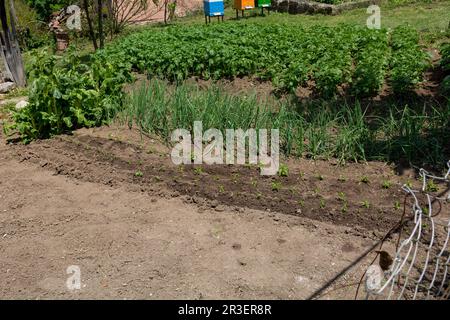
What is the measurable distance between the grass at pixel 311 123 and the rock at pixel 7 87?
300cm

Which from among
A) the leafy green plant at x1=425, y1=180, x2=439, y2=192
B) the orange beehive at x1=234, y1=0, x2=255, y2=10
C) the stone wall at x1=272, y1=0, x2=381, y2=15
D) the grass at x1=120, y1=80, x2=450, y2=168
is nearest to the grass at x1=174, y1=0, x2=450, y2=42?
the stone wall at x1=272, y1=0, x2=381, y2=15

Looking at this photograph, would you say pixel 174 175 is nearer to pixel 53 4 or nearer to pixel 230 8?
pixel 53 4

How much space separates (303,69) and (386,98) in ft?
3.39

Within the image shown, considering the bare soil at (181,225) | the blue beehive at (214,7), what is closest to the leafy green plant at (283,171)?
the bare soil at (181,225)

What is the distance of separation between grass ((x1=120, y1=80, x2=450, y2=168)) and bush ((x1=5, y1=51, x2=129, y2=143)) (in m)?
0.28

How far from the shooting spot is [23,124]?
578 centimetres

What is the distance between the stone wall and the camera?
11.4 meters

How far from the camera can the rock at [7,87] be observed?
26.8ft

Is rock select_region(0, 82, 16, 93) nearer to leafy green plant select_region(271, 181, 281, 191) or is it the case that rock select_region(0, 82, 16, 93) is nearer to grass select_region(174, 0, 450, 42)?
grass select_region(174, 0, 450, 42)

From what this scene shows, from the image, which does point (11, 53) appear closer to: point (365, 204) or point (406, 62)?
point (406, 62)

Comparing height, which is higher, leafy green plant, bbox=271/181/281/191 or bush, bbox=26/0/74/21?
bush, bbox=26/0/74/21

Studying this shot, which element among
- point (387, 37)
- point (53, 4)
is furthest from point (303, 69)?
point (53, 4)

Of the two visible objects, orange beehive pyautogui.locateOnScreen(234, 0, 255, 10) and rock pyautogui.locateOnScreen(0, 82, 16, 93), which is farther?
orange beehive pyautogui.locateOnScreen(234, 0, 255, 10)

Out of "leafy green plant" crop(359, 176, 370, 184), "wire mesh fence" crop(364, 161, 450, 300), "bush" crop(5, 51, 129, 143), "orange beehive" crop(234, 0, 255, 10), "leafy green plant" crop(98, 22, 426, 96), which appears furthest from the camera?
"orange beehive" crop(234, 0, 255, 10)
